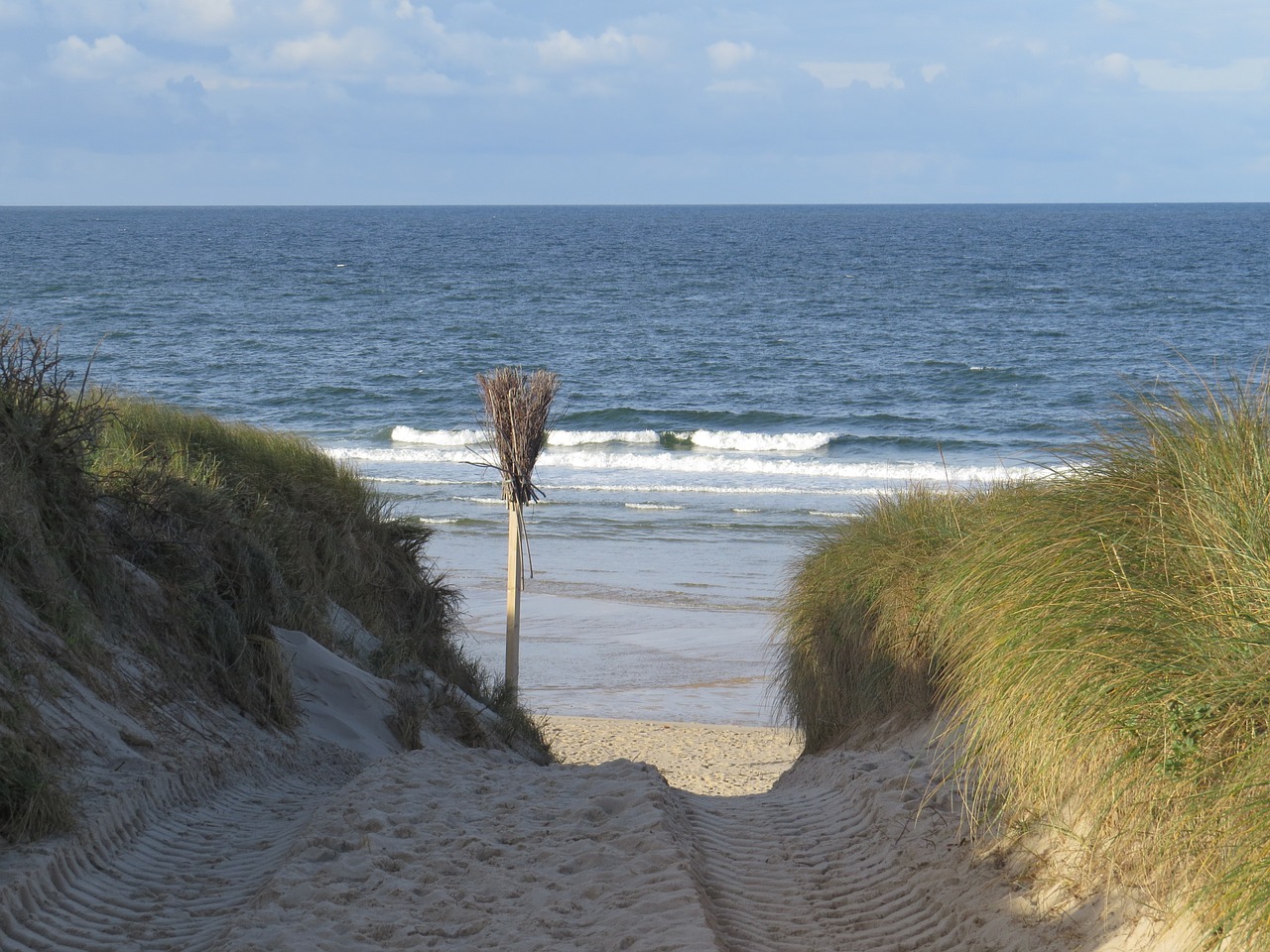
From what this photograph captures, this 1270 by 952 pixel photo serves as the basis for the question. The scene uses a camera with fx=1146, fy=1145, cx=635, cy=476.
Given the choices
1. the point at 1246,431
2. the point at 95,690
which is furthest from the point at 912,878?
the point at 95,690

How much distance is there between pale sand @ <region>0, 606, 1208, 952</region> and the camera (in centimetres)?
403

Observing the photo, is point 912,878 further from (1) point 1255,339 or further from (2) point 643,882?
(1) point 1255,339

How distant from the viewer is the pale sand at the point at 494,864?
4.03 m

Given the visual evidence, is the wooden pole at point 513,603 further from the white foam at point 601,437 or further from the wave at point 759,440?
the white foam at point 601,437

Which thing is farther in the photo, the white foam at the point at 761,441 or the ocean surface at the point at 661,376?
the white foam at the point at 761,441

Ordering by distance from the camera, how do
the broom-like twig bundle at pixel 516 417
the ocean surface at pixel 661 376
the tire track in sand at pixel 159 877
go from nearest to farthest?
the tire track in sand at pixel 159 877 < the broom-like twig bundle at pixel 516 417 < the ocean surface at pixel 661 376

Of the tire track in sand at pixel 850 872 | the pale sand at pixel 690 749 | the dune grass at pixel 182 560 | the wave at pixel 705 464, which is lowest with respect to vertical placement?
the pale sand at pixel 690 749

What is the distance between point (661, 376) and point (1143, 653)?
33.8 m

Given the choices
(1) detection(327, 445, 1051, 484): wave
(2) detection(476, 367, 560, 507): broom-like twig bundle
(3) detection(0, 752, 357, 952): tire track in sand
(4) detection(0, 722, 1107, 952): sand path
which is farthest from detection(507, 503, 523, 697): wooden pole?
(1) detection(327, 445, 1051, 484): wave

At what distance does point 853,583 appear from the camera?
7.64 meters

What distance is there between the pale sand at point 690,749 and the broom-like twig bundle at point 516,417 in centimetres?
232

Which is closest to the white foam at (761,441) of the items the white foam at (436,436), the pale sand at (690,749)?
the white foam at (436,436)

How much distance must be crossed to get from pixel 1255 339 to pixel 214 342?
38011 millimetres

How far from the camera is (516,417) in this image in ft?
34.8
